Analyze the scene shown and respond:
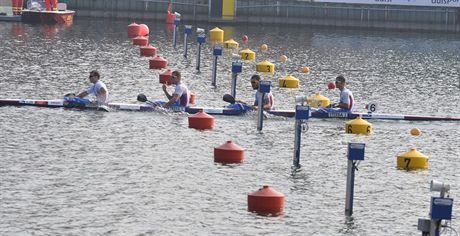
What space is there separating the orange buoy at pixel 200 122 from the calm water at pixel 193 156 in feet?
1.20

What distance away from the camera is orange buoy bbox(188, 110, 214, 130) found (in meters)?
50.0

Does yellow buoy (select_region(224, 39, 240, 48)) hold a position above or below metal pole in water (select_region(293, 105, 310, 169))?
below

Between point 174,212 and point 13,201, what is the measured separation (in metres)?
4.50

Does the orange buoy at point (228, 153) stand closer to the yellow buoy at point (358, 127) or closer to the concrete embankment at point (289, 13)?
the yellow buoy at point (358, 127)

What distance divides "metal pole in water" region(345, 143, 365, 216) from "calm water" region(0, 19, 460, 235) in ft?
1.35

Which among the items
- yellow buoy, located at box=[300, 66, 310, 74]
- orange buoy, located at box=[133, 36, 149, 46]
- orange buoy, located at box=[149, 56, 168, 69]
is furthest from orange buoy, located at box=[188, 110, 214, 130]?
orange buoy, located at box=[133, 36, 149, 46]

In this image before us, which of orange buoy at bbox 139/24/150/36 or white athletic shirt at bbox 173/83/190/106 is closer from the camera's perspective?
white athletic shirt at bbox 173/83/190/106

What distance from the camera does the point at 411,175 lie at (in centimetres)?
4306

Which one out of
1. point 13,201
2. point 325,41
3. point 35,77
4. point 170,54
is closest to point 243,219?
point 13,201

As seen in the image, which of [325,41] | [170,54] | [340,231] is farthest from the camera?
[325,41]

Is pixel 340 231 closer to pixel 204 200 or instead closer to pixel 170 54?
pixel 204 200

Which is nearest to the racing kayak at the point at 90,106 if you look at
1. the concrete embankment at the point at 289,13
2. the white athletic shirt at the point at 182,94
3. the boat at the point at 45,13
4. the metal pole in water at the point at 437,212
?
the white athletic shirt at the point at 182,94

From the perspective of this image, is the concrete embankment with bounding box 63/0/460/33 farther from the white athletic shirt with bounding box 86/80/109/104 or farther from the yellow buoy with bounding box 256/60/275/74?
the white athletic shirt with bounding box 86/80/109/104

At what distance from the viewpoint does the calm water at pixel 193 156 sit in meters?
35.8
